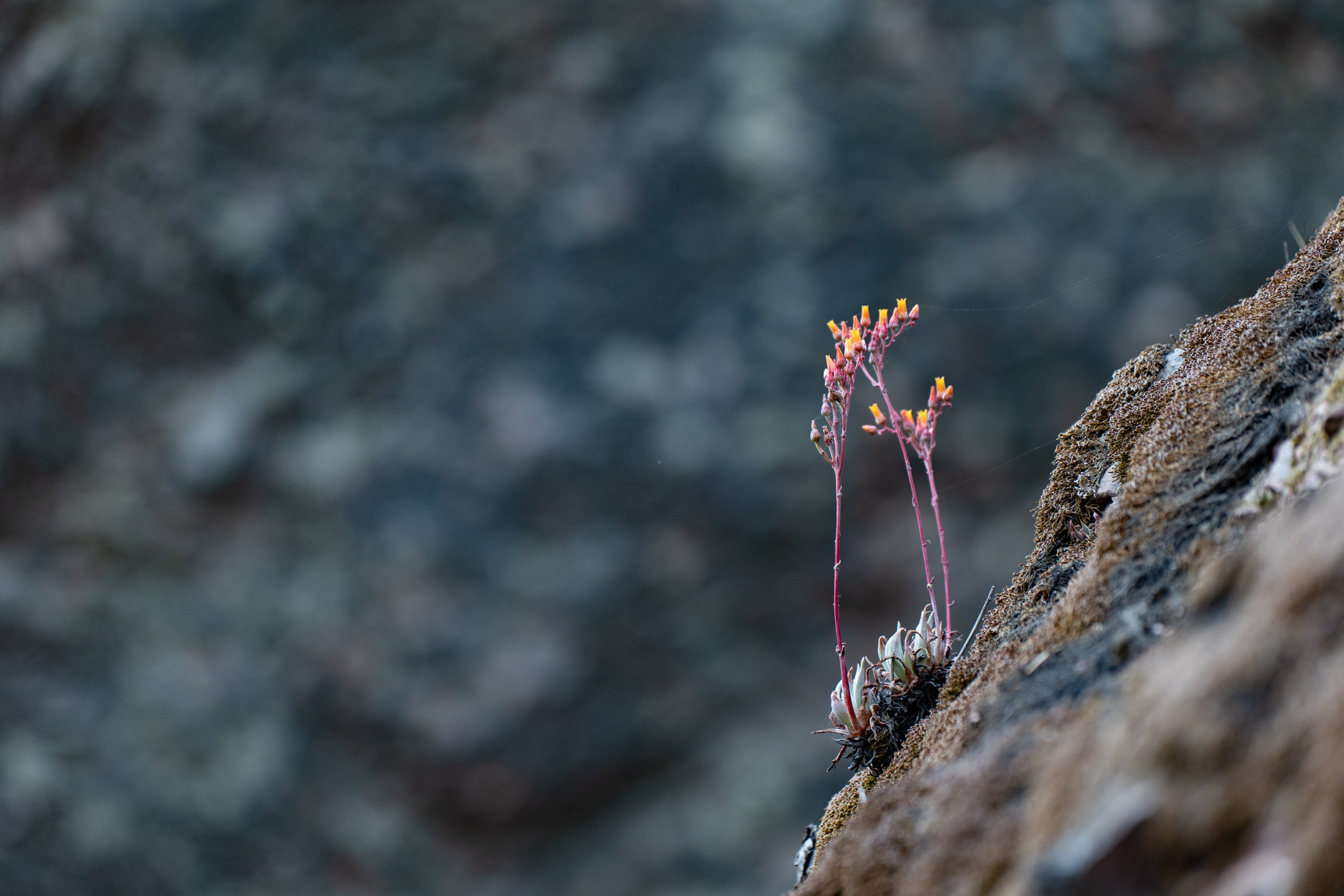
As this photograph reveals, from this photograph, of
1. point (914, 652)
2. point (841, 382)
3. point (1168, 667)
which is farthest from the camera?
point (841, 382)

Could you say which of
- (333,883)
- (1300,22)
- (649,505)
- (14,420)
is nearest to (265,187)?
(14,420)

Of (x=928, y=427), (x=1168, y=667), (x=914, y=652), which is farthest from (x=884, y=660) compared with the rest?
(x=1168, y=667)

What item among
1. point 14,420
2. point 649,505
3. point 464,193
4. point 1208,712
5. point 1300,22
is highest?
point 14,420

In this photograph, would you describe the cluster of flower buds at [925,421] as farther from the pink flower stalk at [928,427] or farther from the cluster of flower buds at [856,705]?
the cluster of flower buds at [856,705]

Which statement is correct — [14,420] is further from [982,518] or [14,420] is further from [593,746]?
[982,518]

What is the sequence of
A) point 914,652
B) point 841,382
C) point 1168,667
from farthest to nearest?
point 841,382
point 914,652
point 1168,667

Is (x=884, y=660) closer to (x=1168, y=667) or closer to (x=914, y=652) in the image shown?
(x=914, y=652)
